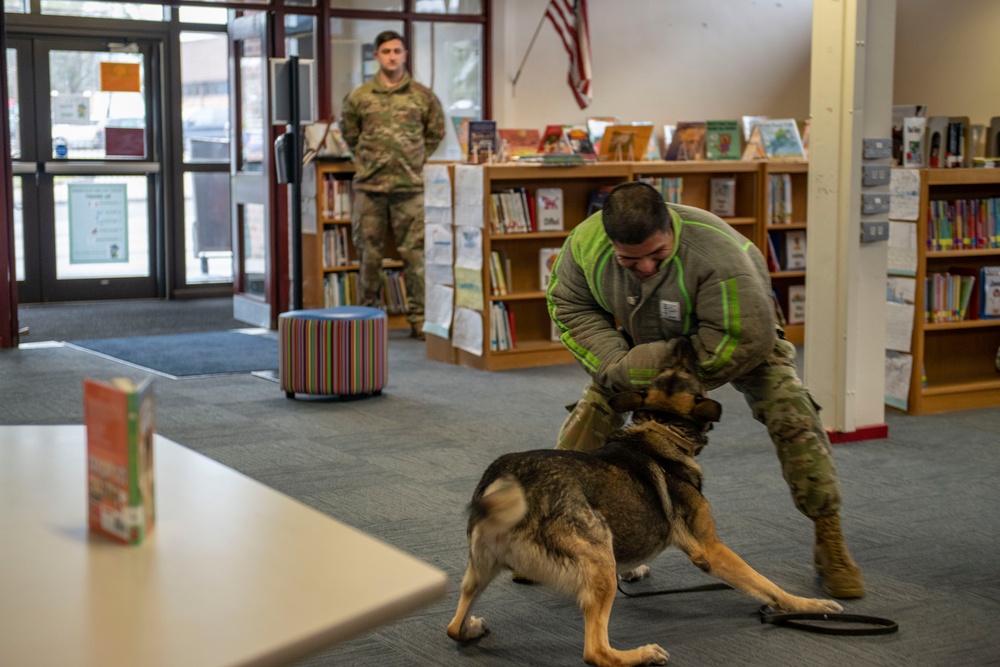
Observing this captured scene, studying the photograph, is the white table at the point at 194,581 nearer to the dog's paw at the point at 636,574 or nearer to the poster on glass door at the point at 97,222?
the dog's paw at the point at 636,574

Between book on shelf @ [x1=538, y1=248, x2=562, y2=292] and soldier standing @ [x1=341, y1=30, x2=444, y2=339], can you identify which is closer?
book on shelf @ [x1=538, y1=248, x2=562, y2=292]

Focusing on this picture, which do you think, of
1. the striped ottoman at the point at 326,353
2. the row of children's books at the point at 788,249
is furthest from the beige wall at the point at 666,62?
the striped ottoman at the point at 326,353

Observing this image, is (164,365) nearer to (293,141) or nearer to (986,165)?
(293,141)

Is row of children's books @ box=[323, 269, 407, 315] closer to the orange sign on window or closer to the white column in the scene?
the orange sign on window

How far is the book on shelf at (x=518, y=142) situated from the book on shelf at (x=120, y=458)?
5726 mm

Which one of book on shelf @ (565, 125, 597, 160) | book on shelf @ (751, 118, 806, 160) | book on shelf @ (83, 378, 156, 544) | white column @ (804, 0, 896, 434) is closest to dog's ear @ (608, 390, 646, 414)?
book on shelf @ (83, 378, 156, 544)

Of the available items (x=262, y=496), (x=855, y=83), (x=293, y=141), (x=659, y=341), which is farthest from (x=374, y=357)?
(x=262, y=496)

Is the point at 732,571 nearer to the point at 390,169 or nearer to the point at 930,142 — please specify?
the point at 930,142

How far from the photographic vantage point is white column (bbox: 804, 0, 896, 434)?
497cm

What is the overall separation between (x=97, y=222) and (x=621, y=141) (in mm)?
4793

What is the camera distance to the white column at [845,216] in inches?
196

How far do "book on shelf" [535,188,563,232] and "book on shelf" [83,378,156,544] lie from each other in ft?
18.3

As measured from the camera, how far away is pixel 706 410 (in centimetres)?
296

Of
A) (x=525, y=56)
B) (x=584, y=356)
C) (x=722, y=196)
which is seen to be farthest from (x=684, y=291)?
(x=525, y=56)
